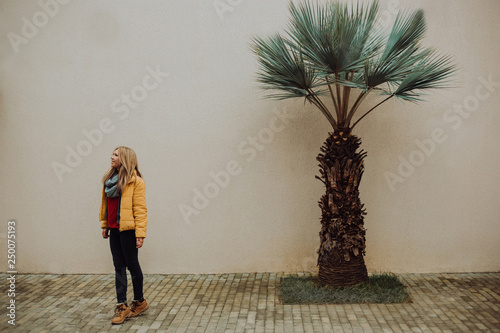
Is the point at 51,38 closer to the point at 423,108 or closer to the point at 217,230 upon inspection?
the point at 217,230

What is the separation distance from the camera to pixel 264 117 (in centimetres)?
663

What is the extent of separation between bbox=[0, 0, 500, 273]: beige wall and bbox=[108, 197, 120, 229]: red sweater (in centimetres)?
169

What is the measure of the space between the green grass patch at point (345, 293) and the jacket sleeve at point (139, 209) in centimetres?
174

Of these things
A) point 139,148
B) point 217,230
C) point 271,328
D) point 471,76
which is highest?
point 471,76

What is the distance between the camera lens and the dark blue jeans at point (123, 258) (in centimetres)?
505

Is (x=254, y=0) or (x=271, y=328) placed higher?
(x=254, y=0)

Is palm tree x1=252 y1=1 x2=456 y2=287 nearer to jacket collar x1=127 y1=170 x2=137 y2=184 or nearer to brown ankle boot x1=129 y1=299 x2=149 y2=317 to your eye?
jacket collar x1=127 y1=170 x2=137 y2=184

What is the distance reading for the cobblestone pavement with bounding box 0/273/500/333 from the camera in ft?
15.7

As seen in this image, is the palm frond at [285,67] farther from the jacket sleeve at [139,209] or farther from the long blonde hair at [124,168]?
the jacket sleeve at [139,209]

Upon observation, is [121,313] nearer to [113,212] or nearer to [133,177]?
[113,212]

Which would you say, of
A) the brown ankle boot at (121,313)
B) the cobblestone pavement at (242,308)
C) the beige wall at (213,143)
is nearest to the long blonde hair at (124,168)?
the brown ankle boot at (121,313)

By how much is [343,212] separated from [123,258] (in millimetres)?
2447

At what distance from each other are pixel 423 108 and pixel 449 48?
0.83 m

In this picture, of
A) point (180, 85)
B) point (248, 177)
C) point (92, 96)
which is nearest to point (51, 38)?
point (92, 96)
